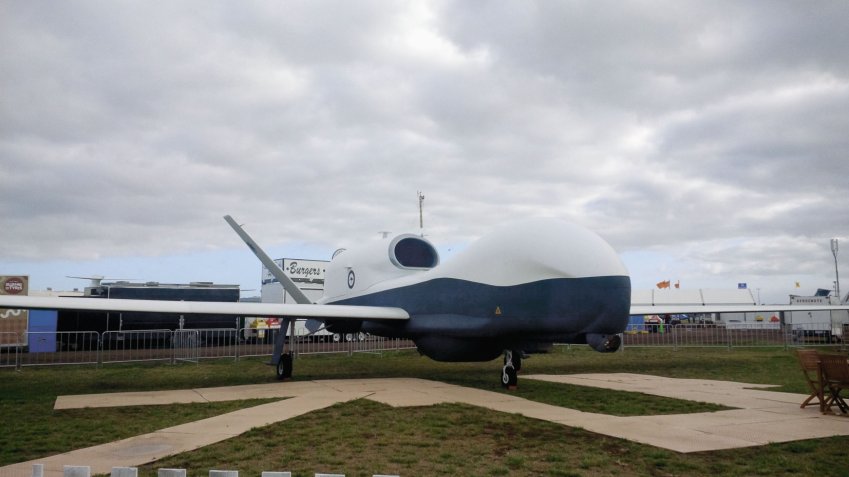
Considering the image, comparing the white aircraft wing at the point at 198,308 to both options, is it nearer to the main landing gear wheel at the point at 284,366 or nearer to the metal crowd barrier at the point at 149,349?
the main landing gear wheel at the point at 284,366

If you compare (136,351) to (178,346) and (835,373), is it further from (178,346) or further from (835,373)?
(835,373)

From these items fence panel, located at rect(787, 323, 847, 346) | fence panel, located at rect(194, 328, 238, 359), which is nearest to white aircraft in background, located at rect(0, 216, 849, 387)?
fence panel, located at rect(194, 328, 238, 359)

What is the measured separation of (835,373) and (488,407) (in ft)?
18.1

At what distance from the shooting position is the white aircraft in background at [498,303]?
35.3 ft

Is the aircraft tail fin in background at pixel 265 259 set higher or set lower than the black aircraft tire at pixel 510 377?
higher

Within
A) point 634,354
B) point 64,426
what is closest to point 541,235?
point 64,426

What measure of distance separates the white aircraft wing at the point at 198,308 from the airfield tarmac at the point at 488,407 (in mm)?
1640

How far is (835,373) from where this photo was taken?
9180mm

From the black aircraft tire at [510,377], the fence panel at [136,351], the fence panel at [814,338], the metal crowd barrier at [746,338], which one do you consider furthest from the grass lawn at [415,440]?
the fence panel at [814,338]

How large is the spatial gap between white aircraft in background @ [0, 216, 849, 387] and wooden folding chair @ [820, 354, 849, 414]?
3129 millimetres

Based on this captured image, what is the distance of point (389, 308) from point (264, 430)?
7377 mm

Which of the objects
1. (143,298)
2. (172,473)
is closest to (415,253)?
(172,473)

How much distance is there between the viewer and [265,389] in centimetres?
1270

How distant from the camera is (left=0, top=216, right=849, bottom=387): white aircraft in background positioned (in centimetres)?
1075
